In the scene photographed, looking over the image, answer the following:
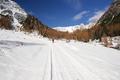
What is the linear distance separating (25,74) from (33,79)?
2.94 ft

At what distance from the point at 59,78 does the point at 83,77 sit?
1005 mm

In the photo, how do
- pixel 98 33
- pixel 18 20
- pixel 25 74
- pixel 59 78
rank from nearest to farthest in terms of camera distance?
pixel 59 78, pixel 25 74, pixel 98 33, pixel 18 20

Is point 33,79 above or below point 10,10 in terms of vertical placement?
below

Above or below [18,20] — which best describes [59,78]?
below

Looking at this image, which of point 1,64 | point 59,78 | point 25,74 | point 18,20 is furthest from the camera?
point 18,20

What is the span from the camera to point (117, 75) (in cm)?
869

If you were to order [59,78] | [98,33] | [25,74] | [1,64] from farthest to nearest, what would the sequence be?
[98,33] → [1,64] → [25,74] → [59,78]

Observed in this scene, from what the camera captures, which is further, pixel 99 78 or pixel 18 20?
pixel 18 20

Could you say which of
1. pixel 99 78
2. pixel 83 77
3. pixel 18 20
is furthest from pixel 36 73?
pixel 18 20

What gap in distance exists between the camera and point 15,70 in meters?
9.10

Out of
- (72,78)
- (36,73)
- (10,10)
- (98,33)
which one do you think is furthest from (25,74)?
(10,10)

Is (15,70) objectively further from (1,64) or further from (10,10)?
(10,10)

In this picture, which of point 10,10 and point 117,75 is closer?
point 117,75

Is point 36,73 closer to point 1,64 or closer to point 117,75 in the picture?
point 1,64
